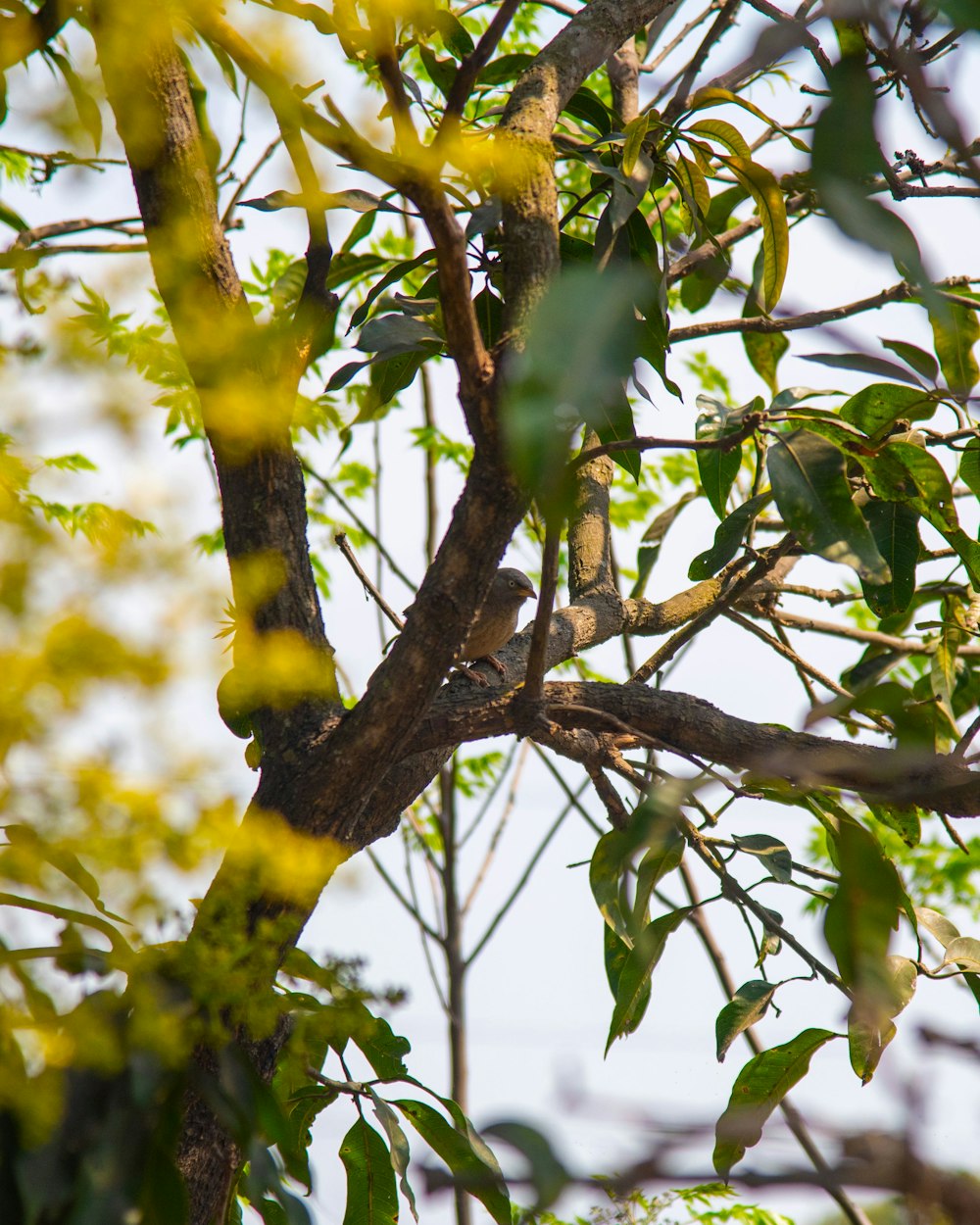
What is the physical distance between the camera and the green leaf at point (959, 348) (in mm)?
2090

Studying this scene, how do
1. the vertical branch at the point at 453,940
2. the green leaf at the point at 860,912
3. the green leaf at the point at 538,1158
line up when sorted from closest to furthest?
the green leaf at the point at 538,1158, the green leaf at the point at 860,912, the vertical branch at the point at 453,940

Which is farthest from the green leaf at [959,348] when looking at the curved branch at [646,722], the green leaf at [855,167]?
the green leaf at [855,167]

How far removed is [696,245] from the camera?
2447mm

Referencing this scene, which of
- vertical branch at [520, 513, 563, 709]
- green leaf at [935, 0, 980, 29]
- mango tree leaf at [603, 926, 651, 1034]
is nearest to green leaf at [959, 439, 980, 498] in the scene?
vertical branch at [520, 513, 563, 709]

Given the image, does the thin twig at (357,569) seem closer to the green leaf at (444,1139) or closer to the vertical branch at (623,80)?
the green leaf at (444,1139)

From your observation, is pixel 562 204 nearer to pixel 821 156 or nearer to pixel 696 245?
pixel 696 245

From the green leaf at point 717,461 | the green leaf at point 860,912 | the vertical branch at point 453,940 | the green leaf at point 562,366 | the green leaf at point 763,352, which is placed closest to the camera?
the green leaf at point 562,366

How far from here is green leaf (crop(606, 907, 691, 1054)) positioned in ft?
5.49

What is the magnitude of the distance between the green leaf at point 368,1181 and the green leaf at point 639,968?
1.31 ft

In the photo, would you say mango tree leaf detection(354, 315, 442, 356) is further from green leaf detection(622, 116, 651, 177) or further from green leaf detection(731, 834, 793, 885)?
green leaf detection(731, 834, 793, 885)

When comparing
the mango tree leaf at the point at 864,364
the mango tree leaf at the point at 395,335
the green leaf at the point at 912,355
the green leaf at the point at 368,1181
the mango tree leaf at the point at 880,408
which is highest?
the green leaf at the point at 912,355

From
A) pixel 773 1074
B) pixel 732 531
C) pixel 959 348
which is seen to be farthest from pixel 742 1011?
pixel 959 348

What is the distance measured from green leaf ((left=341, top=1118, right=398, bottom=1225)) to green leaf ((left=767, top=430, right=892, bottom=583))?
3.57 ft

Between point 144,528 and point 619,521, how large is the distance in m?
3.86
